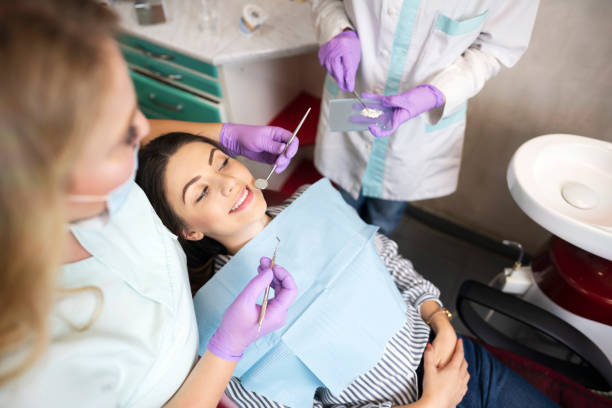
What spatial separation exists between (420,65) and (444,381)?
982 millimetres

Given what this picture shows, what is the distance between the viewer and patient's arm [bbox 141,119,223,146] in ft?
3.97

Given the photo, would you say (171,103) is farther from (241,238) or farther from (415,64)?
(415,64)

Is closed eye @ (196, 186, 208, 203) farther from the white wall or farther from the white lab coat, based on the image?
the white wall

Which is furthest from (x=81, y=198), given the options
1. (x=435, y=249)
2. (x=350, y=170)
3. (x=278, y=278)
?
(x=435, y=249)

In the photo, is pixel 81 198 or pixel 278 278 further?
pixel 278 278

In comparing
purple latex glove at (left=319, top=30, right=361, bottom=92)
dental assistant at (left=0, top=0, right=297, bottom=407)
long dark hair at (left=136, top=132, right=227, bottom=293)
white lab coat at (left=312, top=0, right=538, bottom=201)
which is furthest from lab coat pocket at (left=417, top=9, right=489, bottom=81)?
dental assistant at (left=0, top=0, right=297, bottom=407)

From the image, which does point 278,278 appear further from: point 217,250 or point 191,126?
point 191,126

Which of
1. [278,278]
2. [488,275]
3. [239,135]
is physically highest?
[239,135]

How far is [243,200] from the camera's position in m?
1.08

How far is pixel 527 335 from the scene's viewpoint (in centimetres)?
171

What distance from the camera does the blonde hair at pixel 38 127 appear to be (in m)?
0.42

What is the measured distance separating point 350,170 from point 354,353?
85cm

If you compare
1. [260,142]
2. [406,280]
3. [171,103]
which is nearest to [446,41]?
[260,142]

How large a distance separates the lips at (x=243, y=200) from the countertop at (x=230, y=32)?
77 centimetres
